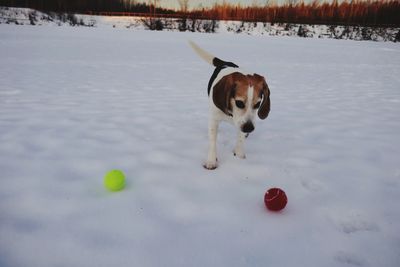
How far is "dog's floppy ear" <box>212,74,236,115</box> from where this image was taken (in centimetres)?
268

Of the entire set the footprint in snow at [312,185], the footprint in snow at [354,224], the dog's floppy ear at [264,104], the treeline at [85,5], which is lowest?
the footprint in snow at [354,224]

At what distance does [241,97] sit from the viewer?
2.59 meters

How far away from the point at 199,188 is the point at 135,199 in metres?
0.55

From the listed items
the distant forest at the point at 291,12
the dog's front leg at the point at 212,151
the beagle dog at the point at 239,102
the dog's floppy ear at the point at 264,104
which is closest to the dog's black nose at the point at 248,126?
the beagle dog at the point at 239,102

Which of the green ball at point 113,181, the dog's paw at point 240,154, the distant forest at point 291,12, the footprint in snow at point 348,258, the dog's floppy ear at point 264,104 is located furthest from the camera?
the distant forest at point 291,12

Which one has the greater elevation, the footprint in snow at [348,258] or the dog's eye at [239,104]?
the dog's eye at [239,104]

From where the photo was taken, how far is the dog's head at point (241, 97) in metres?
2.58

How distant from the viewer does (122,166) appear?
113 inches

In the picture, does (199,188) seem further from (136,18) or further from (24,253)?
(136,18)

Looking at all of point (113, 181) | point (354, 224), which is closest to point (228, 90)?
point (113, 181)

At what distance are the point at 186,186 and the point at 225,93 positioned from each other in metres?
0.91

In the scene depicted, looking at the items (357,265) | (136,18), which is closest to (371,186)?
(357,265)

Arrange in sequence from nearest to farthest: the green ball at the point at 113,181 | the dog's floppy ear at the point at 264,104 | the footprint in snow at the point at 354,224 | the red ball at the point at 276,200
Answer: the footprint in snow at the point at 354,224 → the red ball at the point at 276,200 → the green ball at the point at 113,181 → the dog's floppy ear at the point at 264,104

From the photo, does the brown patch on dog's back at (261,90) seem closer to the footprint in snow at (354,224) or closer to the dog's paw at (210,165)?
the dog's paw at (210,165)
